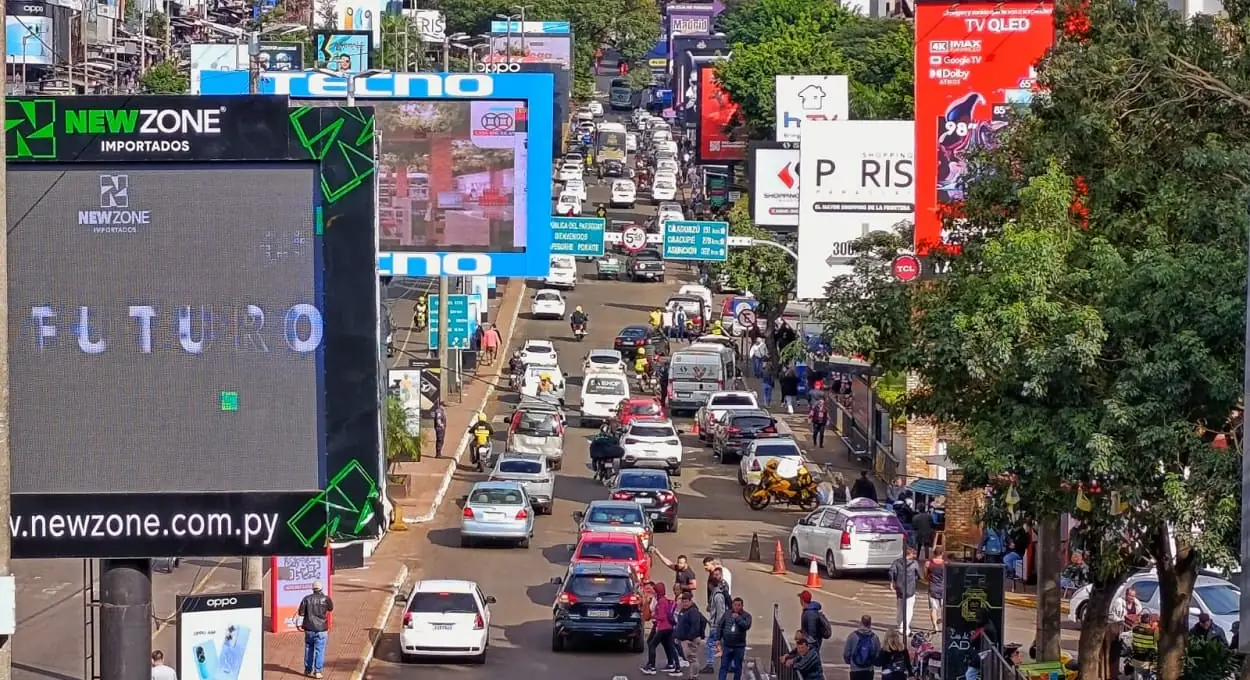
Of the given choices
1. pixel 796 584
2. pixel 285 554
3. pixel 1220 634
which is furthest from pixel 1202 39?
pixel 796 584

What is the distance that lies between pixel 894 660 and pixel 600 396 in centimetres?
2985

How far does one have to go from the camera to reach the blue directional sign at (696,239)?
66.6 meters

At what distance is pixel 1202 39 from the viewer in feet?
64.8

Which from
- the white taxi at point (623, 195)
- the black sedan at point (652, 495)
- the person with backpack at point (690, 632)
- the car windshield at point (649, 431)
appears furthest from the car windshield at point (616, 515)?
the white taxi at point (623, 195)

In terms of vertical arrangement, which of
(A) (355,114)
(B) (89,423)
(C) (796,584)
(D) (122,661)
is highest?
(A) (355,114)

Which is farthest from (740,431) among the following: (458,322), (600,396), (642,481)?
(458,322)

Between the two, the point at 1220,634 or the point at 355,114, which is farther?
A: the point at 1220,634

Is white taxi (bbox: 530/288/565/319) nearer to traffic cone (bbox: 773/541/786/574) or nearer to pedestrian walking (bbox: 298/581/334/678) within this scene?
traffic cone (bbox: 773/541/786/574)

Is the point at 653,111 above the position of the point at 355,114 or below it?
above

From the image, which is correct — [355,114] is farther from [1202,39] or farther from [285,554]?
[1202,39]

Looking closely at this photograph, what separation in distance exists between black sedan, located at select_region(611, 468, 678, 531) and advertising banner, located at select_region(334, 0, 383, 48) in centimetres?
7674

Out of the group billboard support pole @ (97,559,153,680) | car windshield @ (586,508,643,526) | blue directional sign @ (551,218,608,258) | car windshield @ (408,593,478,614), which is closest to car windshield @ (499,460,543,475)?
car windshield @ (586,508,643,526)

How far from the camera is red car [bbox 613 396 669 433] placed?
166 ft

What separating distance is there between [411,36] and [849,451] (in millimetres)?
58467
